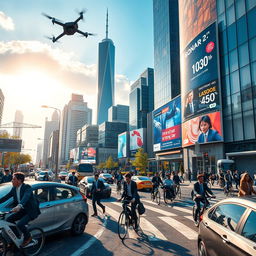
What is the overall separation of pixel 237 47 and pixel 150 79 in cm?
9322

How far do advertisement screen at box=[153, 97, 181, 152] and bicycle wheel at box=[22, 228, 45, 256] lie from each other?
4531 centimetres

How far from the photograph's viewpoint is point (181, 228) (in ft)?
23.8

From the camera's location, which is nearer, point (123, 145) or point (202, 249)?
point (202, 249)

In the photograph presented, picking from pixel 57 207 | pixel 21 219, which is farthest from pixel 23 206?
pixel 57 207

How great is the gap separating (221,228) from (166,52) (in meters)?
74.9

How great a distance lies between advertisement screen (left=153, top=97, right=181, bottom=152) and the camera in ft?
162

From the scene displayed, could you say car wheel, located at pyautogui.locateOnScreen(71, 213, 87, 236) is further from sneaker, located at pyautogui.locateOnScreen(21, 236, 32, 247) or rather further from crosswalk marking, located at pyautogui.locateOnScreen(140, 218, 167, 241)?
crosswalk marking, located at pyautogui.locateOnScreen(140, 218, 167, 241)

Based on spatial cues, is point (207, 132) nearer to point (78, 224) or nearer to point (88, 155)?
point (78, 224)

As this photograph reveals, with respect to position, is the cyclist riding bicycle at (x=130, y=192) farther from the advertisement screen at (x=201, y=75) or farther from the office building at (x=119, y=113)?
the office building at (x=119, y=113)

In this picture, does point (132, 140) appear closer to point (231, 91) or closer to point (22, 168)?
point (22, 168)

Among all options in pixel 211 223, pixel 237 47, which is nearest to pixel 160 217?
pixel 211 223

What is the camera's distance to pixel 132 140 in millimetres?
88438

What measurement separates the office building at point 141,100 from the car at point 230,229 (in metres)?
109

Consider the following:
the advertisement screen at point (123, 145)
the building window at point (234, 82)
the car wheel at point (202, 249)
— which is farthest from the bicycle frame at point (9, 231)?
the advertisement screen at point (123, 145)
